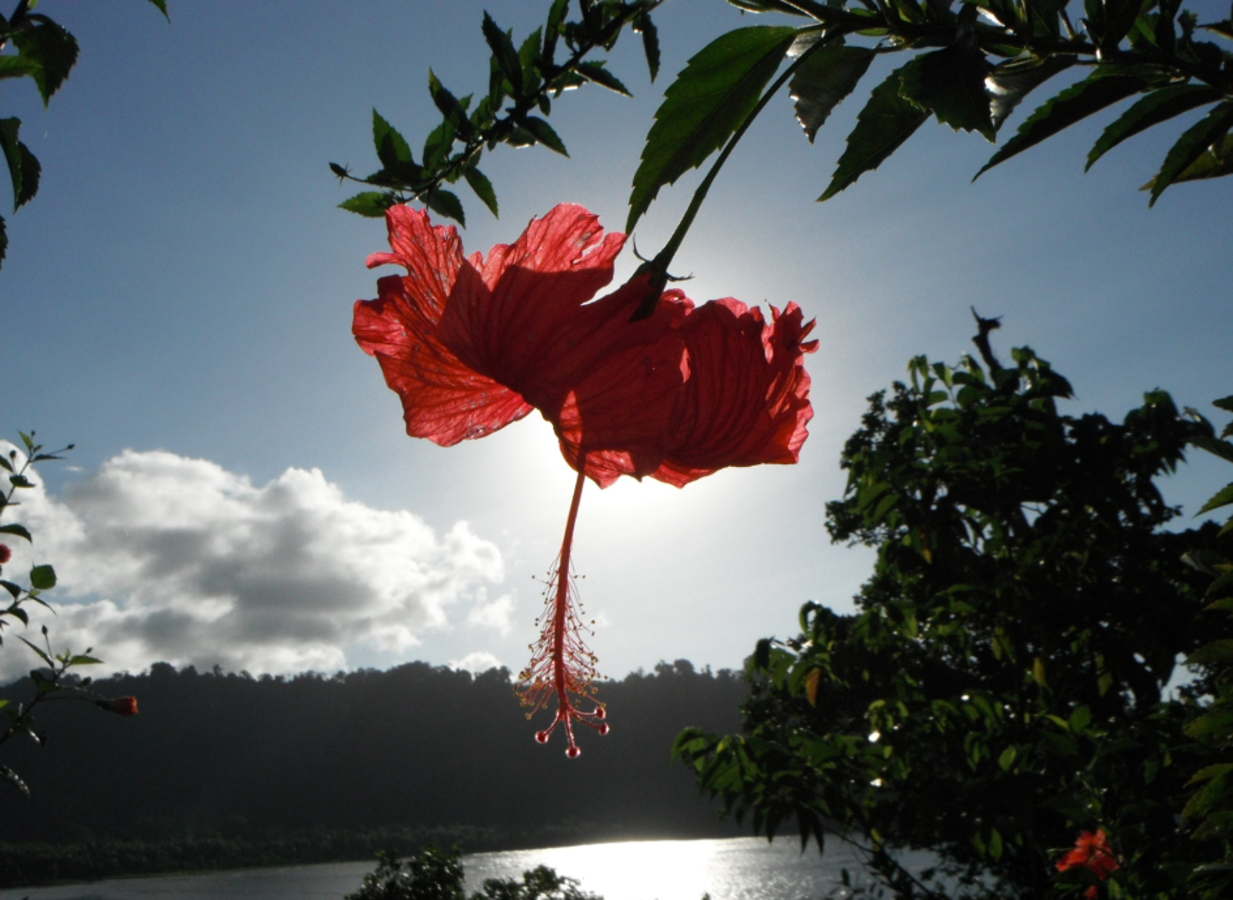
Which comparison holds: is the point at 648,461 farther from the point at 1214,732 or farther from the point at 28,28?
the point at 1214,732

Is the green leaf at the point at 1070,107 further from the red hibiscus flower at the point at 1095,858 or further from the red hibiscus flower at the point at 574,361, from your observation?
the red hibiscus flower at the point at 1095,858

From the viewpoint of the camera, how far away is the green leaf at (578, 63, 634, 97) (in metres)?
0.91

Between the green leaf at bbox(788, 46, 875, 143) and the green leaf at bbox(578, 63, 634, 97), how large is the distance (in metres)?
0.37

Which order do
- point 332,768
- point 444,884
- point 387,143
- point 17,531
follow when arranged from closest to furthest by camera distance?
1. point 387,143
2. point 17,531
3. point 444,884
4. point 332,768

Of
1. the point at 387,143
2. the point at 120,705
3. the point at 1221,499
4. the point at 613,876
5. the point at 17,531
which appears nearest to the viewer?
the point at 387,143

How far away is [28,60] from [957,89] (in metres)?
0.89

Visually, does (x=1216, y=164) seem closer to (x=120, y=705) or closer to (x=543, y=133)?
(x=543, y=133)

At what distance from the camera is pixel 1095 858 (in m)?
3.00

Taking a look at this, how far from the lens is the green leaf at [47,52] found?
84 cm

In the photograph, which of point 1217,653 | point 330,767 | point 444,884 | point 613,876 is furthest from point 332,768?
point 1217,653

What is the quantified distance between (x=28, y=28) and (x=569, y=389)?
72 cm

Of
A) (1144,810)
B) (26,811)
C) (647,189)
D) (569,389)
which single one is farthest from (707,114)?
(26,811)

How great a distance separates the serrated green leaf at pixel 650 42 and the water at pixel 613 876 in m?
37.3

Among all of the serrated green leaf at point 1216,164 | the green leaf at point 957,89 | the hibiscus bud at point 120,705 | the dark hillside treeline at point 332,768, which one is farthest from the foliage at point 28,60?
the dark hillside treeline at point 332,768
